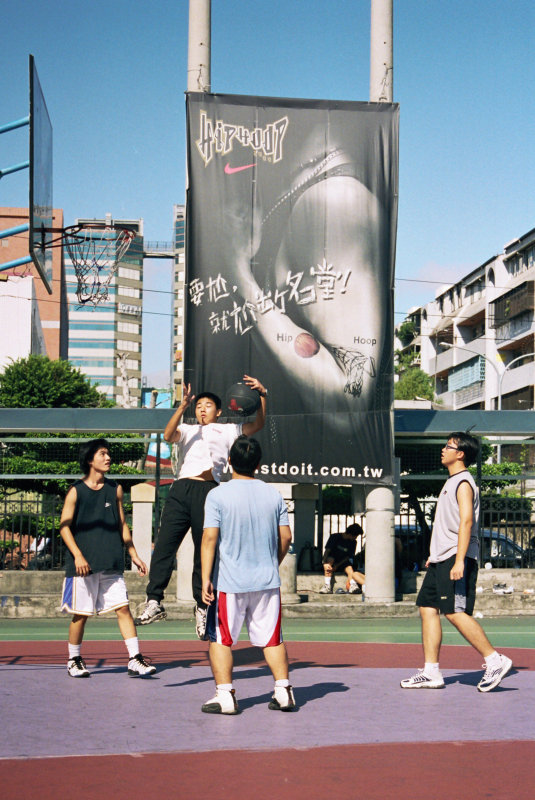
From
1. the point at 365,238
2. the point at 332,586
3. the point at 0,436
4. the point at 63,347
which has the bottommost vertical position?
the point at 332,586

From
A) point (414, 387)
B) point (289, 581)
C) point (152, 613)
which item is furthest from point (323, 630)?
point (414, 387)

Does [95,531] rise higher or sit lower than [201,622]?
higher

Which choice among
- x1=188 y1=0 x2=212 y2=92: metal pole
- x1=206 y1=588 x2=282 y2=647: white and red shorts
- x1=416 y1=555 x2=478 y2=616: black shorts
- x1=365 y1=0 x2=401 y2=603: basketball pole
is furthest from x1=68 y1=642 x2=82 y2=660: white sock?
x1=188 y1=0 x2=212 y2=92: metal pole

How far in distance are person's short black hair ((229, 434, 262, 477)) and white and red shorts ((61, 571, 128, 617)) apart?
2110 mm

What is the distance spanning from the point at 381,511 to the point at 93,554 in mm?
9385

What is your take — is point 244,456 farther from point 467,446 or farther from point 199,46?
point 199,46

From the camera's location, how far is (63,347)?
352 ft

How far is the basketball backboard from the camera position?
11.7 m

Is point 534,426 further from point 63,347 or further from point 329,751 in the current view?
point 63,347

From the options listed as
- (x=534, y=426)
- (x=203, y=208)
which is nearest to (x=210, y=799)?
(x=203, y=208)

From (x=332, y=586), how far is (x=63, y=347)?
92022 mm

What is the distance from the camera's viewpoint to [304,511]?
21906 mm

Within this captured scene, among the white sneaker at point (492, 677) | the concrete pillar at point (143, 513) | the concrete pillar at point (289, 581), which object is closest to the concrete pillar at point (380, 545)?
the concrete pillar at point (289, 581)

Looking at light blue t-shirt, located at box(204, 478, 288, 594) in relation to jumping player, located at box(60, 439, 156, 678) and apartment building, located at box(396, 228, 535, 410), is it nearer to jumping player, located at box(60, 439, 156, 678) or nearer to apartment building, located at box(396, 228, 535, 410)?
jumping player, located at box(60, 439, 156, 678)
